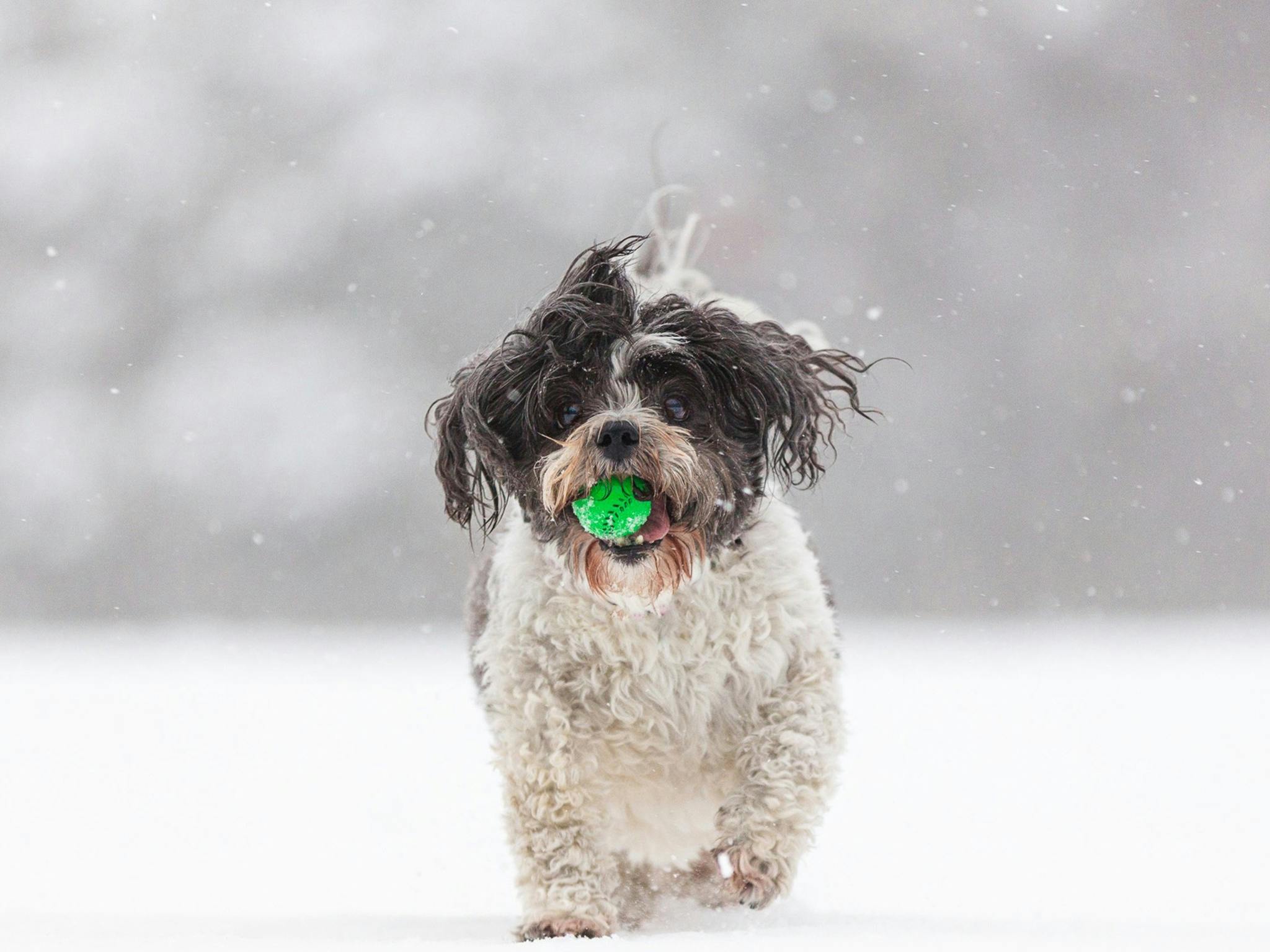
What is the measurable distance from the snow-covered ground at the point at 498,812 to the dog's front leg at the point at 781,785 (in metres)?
0.18

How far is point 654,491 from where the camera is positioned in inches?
Answer: 173

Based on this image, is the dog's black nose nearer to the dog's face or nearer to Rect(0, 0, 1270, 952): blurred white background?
the dog's face

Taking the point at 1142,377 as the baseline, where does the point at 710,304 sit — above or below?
below

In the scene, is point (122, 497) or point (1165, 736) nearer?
point (1165, 736)

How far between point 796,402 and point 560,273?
1355cm

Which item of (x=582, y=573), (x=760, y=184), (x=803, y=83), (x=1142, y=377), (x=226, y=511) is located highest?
(x=803, y=83)

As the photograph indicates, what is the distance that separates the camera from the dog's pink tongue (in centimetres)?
440

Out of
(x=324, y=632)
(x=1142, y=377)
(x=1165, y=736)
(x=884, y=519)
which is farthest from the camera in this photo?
(x=1142, y=377)

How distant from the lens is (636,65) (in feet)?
80.9

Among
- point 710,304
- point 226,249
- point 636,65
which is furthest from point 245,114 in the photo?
point 710,304

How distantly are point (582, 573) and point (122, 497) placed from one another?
17904 mm

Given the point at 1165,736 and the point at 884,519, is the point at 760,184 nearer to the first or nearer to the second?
the point at 884,519

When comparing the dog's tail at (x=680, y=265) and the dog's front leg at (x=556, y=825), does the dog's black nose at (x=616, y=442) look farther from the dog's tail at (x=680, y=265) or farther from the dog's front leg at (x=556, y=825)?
the dog's front leg at (x=556, y=825)

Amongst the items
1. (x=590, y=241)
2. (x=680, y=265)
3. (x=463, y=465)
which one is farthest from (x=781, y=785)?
(x=590, y=241)
